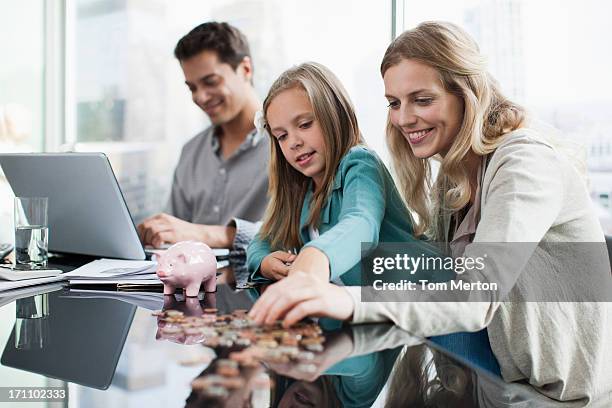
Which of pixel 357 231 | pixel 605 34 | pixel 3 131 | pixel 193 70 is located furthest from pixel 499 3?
pixel 3 131

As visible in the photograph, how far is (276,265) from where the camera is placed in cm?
128

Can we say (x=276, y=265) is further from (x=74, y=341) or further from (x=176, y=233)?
(x=176, y=233)

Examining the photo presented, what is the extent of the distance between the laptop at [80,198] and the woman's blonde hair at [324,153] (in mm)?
314

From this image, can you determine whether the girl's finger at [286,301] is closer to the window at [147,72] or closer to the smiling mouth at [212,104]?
the smiling mouth at [212,104]

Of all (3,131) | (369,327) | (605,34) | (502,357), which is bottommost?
(502,357)

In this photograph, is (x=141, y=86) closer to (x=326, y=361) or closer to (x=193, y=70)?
(x=193, y=70)

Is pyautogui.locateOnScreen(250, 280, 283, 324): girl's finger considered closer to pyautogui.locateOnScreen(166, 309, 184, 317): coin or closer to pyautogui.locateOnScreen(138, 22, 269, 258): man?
pyautogui.locateOnScreen(166, 309, 184, 317): coin

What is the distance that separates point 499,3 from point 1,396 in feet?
7.77

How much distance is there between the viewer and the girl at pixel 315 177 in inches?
50.9

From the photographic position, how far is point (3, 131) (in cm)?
260

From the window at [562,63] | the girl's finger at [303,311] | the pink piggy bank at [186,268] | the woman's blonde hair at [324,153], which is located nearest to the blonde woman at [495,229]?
the girl's finger at [303,311]

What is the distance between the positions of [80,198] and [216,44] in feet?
3.65

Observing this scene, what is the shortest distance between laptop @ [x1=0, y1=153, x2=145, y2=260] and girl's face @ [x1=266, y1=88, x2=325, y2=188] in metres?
0.36

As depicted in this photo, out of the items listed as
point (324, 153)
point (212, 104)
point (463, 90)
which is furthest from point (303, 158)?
point (212, 104)
